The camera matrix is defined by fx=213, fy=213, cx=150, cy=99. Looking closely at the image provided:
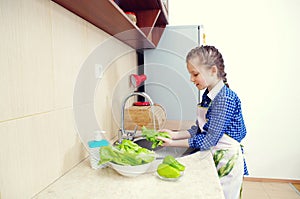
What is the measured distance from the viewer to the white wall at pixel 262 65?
7.41ft

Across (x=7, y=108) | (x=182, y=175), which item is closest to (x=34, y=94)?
(x=7, y=108)

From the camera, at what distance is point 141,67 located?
186 cm

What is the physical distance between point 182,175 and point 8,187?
49cm

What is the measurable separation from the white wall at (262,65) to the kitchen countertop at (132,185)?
6.09 ft

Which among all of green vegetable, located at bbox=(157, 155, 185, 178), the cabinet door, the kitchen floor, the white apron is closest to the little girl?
the white apron

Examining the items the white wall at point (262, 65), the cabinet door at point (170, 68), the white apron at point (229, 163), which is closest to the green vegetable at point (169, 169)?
the white apron at point (229, 163)

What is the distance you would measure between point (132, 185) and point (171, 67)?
1.26 m

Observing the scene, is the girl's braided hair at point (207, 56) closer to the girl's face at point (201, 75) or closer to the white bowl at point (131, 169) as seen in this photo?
the girl's face at point (201, 75)

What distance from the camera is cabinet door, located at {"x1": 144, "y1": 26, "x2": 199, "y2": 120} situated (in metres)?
1.70

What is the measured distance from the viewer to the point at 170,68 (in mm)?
1765

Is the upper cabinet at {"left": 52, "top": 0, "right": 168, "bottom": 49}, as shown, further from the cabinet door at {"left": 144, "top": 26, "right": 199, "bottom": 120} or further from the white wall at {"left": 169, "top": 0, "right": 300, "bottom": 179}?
the white wall at {"left": 169, "top": 0, "right": 300, "bottom": 179}

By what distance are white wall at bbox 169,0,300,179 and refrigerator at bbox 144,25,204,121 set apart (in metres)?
0.57

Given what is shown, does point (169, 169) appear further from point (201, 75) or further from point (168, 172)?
point (201, 75)

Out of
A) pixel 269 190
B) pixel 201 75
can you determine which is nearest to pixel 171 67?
pixel 201 75
